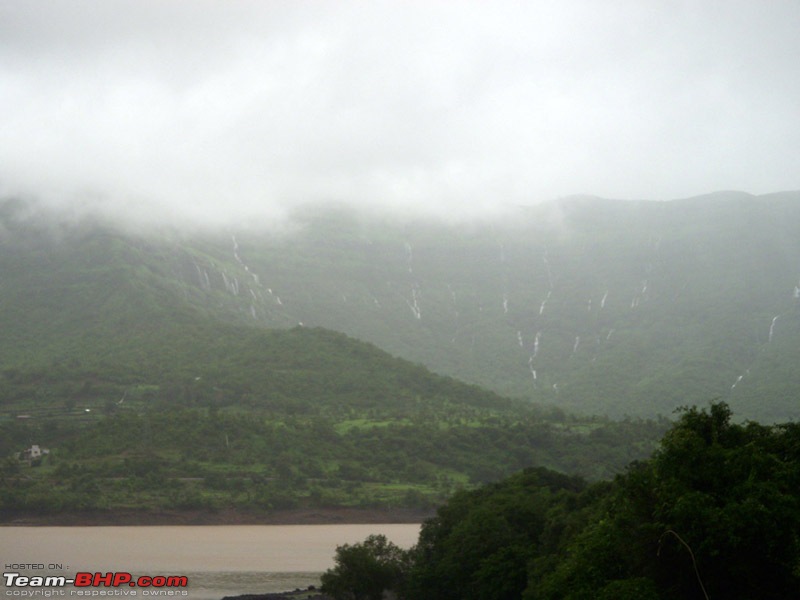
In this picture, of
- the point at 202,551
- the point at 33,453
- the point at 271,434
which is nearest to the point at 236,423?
the point at 271,434

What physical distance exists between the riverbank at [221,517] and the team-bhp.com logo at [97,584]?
1803 inches

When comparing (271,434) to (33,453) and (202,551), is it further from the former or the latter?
(202,551)

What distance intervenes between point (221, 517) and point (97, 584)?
4918cm

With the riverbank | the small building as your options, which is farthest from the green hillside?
the small building

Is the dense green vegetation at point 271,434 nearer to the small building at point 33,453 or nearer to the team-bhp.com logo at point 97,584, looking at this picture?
the small building at point 33,453

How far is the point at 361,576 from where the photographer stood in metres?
55.4

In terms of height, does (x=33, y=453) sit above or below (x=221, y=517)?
above

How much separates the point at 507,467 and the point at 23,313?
99911 mm

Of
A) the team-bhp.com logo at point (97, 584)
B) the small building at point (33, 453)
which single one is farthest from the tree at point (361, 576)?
the small building at point (33, 453)

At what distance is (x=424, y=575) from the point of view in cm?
5159

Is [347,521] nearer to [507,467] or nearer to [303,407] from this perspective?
[507,467]

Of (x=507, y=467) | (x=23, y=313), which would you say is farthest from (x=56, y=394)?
(x=507, y=467)

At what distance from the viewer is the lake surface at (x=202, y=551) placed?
7094 centimetres

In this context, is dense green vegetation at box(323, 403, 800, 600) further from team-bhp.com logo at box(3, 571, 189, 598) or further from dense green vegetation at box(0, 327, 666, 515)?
dense green vegetation at box(0, 327, 666, 515)
